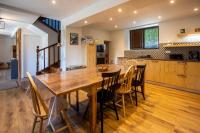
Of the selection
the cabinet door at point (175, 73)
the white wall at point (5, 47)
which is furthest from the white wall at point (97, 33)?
the white wall at point (5, 47)

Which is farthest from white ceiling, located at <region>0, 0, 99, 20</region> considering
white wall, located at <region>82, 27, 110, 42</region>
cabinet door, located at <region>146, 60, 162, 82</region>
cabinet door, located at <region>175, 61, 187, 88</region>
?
cabinet door, located at <region>175, 61, 187, 88</region>

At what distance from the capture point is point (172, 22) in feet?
16.8

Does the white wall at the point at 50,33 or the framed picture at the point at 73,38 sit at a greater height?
the white wall at the point at 50,33

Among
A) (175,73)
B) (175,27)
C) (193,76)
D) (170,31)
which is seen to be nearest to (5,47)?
(170,31)

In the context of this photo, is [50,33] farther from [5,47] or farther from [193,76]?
[5,47]

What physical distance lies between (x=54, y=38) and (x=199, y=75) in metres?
5.86

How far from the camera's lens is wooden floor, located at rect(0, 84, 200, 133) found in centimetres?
219

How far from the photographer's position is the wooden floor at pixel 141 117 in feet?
7.18

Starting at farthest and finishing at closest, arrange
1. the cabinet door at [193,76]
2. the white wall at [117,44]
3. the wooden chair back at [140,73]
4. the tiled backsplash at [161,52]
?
the white wall at [117,44] → the tiled backsplash at [161,52] → the cabinet door at [193,76] → the wooden chair back at [140,73]

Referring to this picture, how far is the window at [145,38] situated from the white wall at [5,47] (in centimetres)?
960

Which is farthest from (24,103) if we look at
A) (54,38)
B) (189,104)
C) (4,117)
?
(189,104)

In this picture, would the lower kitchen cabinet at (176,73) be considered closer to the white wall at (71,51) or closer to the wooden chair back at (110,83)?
the white wall at (71,51)

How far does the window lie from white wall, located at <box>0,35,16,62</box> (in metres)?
9.60

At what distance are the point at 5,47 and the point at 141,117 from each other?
11.5m
